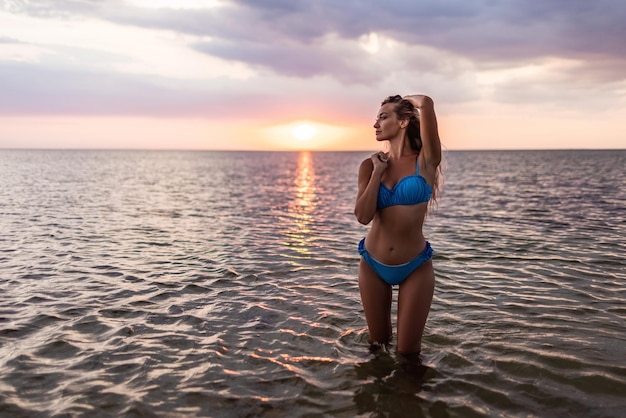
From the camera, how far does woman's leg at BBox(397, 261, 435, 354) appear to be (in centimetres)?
503

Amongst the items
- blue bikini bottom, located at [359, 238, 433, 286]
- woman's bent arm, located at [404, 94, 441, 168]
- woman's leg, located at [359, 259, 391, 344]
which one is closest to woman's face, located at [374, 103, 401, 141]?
woman's bent arm, located at [404, 94, 441, 168]

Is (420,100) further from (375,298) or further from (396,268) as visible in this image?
(375,298)

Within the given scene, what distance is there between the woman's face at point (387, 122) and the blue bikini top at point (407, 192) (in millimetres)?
423

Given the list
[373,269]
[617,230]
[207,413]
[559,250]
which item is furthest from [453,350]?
[617,230]

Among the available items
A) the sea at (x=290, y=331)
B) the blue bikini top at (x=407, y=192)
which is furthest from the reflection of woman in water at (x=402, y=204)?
the sea at (x=290, y=331)

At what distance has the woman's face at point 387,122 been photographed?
5.01 meters

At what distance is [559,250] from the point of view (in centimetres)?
1259

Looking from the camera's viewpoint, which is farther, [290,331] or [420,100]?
[290,331]

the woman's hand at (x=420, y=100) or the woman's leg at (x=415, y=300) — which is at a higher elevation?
the woman's hand at (x=420, y=100)

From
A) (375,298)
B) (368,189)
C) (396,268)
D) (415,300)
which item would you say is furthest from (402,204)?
(375,298)

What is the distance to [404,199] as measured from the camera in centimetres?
487

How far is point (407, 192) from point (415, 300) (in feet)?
3.91

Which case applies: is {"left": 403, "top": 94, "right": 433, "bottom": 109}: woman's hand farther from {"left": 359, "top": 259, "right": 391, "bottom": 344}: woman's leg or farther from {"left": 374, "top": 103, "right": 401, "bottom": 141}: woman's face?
{"left": 359, "top": 259, "right": 391, "bottom": 344}: woman's leg

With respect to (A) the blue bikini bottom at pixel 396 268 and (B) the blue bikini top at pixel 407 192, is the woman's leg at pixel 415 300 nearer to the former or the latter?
(A) the blue bikini bottom at pixel 396 268
